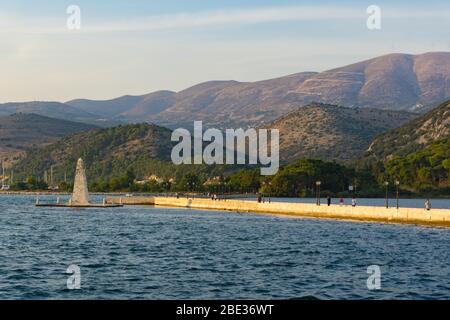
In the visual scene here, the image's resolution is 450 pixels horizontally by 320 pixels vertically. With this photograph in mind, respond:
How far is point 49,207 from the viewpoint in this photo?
544 ft

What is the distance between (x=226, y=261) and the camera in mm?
59156

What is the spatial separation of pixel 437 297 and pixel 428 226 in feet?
164

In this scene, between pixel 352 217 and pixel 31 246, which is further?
pixel 352 217

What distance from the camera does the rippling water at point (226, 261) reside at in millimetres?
45000

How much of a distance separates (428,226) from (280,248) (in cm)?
2756

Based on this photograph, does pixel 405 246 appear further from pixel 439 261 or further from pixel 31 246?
pixel 31 246

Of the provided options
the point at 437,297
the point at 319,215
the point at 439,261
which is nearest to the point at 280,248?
the point at 439,261

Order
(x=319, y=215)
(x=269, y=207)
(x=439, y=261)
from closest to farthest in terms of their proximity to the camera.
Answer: (x=439, y=261)
(x=319, y=215)
(x=269, y=207)

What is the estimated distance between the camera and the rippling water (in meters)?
45.0
